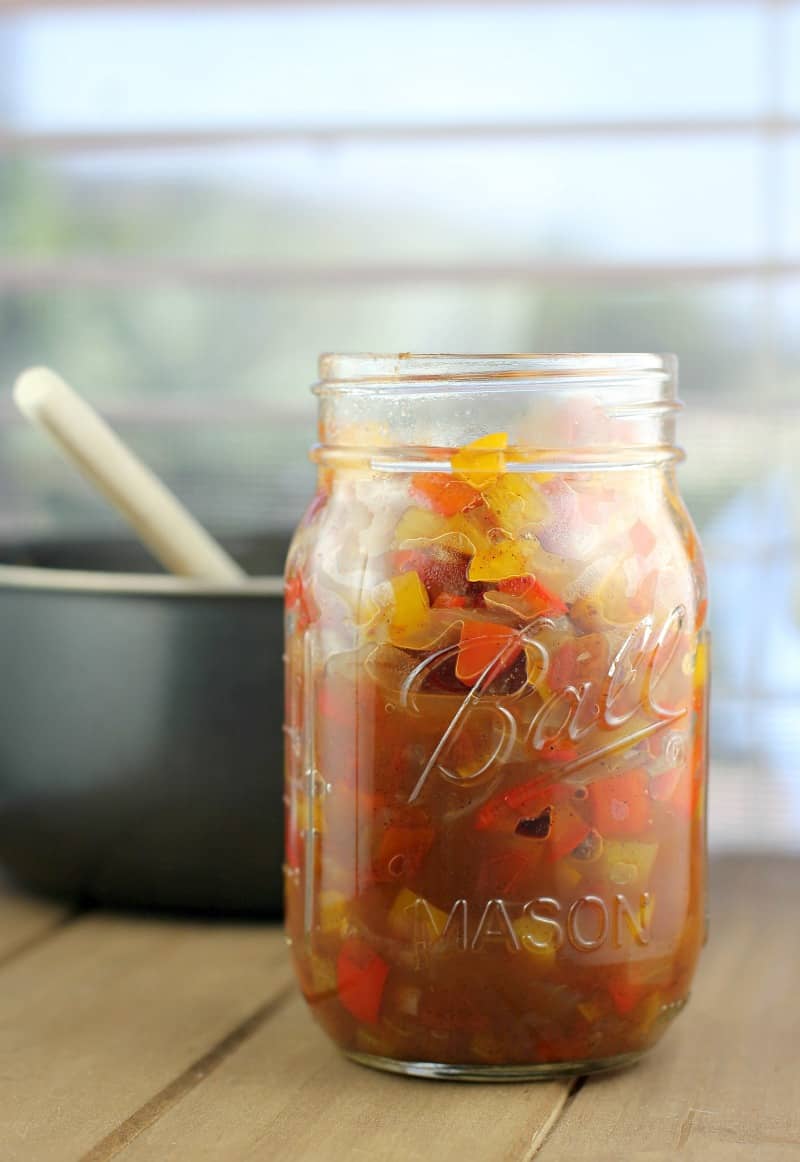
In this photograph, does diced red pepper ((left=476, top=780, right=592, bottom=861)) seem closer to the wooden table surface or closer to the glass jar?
the glass jar

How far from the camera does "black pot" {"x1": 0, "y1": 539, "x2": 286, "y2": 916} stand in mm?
928

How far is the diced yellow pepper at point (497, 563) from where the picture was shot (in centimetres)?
69

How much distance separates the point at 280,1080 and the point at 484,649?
0.22m

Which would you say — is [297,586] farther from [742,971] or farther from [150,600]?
[742,971]

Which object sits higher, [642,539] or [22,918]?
[642,539]

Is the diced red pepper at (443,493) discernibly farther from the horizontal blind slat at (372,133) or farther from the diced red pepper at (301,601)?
the horizontal blind slat at (372,133)

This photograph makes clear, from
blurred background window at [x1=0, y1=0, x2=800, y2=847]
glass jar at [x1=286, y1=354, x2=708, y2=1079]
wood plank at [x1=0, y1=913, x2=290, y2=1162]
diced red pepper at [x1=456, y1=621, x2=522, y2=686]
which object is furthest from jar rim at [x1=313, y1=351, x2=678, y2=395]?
blurred background window at [x1=0, y1=0, x2=800, y2=847]

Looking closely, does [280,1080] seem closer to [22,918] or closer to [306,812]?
[306,812]

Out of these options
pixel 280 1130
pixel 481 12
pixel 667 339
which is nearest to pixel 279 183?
pixel 481 12

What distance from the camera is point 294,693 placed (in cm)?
77

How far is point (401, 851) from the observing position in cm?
71

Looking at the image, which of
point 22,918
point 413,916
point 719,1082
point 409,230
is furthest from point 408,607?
point 409,230

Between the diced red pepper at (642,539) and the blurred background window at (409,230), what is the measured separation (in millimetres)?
611

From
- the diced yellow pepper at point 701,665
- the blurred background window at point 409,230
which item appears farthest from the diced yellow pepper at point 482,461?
the blurred background window at point 409,230
